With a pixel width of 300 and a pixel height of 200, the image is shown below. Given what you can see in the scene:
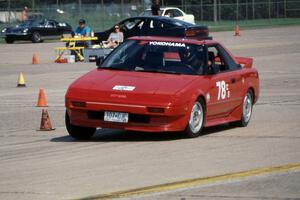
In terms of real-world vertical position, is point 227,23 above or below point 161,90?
below

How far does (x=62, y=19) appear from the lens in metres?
63.1

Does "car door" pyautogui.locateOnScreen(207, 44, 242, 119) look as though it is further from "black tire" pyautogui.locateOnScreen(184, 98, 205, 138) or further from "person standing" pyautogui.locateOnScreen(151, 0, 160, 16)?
"person standing" pyautogui.locateOnScreen(151, 0, 160, 16)

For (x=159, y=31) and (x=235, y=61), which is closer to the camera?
(x=235, y=61)

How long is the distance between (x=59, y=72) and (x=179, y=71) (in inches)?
585

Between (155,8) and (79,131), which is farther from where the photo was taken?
(155,8)

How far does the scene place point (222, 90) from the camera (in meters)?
14.0

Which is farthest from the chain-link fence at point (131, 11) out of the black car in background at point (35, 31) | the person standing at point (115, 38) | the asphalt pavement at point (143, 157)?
the asphalt pavement at point (143, 157)

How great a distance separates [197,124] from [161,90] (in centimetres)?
83

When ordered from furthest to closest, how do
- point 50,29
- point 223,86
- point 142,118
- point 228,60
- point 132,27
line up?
point 50,29, point 132,27, point 228,60, point 223,86, point 142,118

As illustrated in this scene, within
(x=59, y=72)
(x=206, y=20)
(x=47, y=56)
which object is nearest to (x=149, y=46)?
(x=59, y=72)

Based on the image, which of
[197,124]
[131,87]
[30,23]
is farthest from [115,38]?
[131,87]

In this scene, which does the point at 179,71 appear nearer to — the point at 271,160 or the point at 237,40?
the point at 271,160

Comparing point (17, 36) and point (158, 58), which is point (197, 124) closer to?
point (158, 58)

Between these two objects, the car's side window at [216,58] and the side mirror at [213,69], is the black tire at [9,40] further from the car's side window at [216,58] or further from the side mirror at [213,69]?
the side mirror at [213,69]
